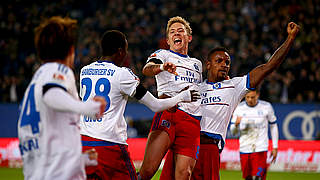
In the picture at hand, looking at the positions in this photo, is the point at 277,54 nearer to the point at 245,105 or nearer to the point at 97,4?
the point at 245,105

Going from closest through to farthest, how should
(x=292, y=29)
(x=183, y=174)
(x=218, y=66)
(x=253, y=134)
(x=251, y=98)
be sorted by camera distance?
1. (x=292, y=29)
2. (x=183, y=174)
3. (x=218, y=66)
4. (x=253, y=134)
5. (x=251, y=98)

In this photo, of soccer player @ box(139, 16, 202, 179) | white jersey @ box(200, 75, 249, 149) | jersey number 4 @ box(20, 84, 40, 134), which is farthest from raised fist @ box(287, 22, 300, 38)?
jersey number 4 @ box(20, 84, 40, 134)

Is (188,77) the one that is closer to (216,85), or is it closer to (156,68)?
(216,85)

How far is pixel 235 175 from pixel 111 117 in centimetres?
886

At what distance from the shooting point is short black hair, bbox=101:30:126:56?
5.37 meters

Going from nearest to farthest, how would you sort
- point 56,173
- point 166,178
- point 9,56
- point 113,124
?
point 56,173, point 113,124, point 166,178, point 9,56

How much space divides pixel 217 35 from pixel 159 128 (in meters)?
12.9

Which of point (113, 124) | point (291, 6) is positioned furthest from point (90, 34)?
point (113, 124)

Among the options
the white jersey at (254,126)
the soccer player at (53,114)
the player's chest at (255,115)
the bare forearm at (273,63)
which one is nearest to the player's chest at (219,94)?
the bare forearm at (273,63)

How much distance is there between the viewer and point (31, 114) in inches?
148

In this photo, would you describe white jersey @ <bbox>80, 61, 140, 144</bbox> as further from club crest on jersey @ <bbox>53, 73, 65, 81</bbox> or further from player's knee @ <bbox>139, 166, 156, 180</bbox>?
club crest on jersey @ <bbox>53, 73, 65, 81</bbox>

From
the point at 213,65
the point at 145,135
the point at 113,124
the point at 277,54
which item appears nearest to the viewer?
the point at 113,124

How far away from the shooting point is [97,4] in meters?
Answer: 20.9

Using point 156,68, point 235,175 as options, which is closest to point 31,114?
point 156,68
